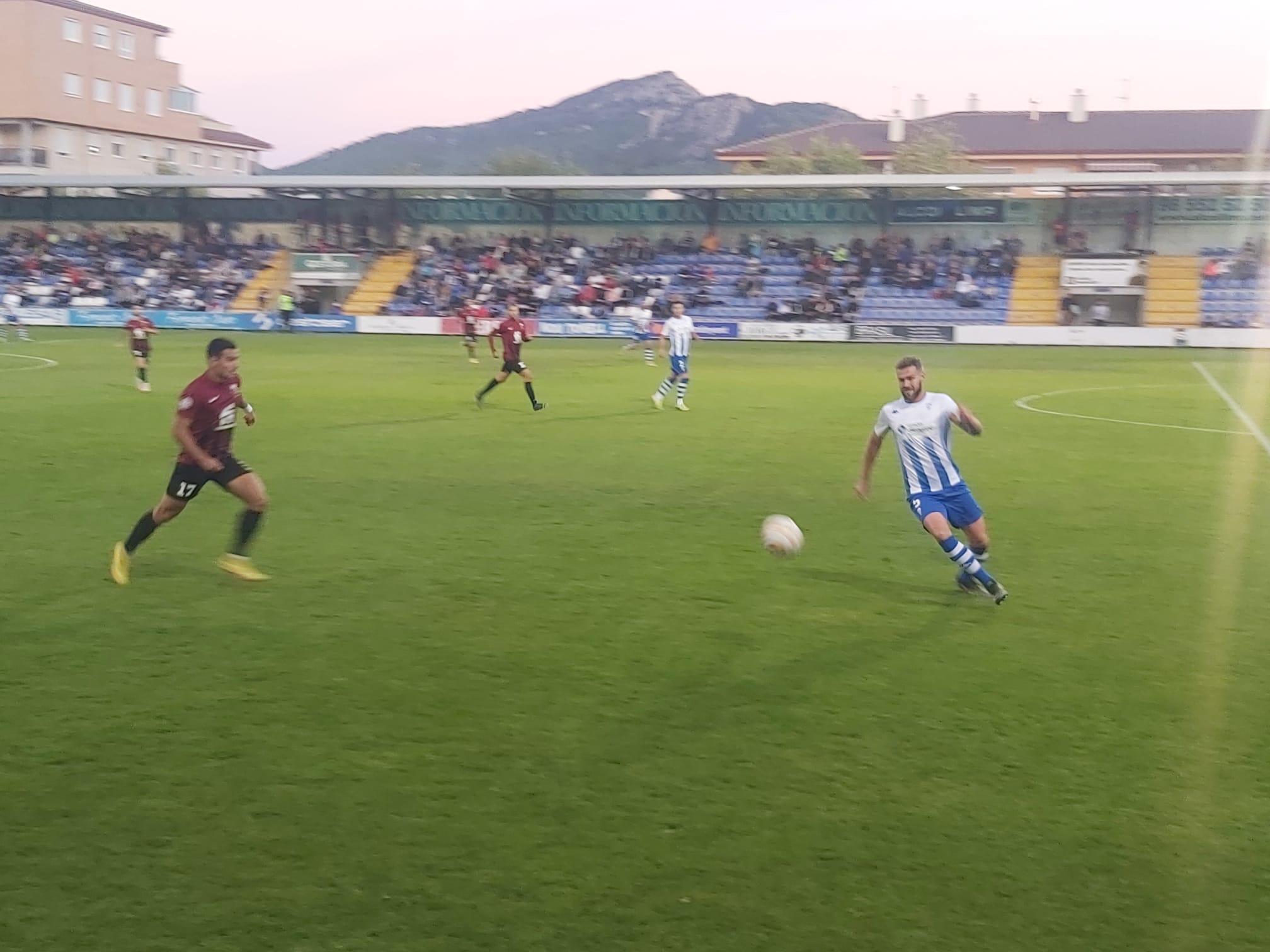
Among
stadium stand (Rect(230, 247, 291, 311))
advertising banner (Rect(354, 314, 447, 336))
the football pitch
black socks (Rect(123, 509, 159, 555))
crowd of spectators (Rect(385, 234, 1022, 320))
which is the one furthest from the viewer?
stadium stand (Rect(230, 247, 291, 311))

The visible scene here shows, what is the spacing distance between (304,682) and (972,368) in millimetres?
28306

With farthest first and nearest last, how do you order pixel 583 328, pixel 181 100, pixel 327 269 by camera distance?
1. pixel 181 100
2. pixel 327 269
3. pixel 583 328

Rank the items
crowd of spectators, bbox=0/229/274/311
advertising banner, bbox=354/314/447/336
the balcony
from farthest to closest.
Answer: the balcony
crowd of spectators, bbox=0/229/274/311
advertising banner, bbox=354/314/447/336

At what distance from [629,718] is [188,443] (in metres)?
4.43

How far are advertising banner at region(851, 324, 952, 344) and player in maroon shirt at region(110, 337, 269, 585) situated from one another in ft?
123

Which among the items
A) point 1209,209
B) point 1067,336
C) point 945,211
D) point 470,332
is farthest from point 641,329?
point 1209,209

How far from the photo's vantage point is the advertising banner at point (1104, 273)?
47.5 m

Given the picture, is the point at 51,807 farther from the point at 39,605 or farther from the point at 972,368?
the point at 972,368

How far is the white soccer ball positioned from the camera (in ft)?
31.6

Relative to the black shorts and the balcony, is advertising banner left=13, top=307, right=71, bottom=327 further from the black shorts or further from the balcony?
the black shorts

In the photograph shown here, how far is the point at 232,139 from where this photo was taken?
340 feet

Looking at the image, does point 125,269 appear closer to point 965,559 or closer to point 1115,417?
point 1115,417

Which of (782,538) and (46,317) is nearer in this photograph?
(782,538)

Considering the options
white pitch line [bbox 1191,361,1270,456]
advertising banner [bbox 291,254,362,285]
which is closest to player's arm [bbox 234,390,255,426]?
white pitch line [bbox 1191,361,1270,456]
